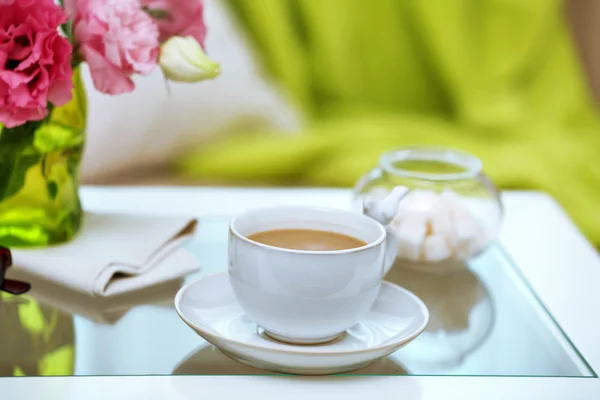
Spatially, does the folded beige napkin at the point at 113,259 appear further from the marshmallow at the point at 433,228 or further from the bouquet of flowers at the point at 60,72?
the marshmallow at the point at 433,228

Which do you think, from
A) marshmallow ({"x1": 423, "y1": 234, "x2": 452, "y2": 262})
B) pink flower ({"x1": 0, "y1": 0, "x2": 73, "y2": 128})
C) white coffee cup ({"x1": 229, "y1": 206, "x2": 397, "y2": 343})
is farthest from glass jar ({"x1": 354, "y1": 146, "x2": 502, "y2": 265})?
pink flower ({"x1": 0, "y1": 0, "x2": 73, "y2": 128})

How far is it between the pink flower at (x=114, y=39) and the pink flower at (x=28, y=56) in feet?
0.11

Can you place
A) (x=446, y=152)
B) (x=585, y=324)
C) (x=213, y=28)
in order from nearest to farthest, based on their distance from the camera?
1. (x=585, y=324)
2. (x=446, y=152)
3. (x=213, y=28)

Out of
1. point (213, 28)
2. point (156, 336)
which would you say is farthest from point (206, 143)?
point (156, 336)

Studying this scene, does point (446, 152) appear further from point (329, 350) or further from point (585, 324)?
point (329, 350)

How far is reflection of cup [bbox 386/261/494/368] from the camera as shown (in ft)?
1.86

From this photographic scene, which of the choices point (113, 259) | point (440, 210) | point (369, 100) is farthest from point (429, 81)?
point (113, 259)

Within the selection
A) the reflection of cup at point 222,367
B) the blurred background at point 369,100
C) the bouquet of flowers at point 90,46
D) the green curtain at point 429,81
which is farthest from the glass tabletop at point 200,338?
the green curtain at point 429,81

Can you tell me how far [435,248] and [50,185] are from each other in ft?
0.99

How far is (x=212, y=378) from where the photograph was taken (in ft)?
1.70

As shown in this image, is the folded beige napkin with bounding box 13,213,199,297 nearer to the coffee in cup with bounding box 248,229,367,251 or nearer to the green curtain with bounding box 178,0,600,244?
the coffee in cup with bounding box 248,229,367,251

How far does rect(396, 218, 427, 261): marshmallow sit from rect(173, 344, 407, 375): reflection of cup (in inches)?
5.9

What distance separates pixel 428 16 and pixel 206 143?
452 mm

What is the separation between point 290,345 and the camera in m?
0.52
